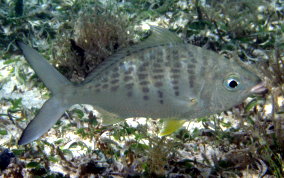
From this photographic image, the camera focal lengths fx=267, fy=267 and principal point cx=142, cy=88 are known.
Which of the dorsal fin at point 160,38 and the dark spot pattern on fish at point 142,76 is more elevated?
the dorsal fin at point 160,38

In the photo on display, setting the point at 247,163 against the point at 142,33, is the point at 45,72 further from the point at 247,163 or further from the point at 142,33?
the point at 142,33

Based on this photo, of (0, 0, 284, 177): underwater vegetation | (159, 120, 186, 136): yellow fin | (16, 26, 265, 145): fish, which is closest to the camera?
(16, 26, 265, 145): fish

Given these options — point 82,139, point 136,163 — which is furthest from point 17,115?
point 136,163

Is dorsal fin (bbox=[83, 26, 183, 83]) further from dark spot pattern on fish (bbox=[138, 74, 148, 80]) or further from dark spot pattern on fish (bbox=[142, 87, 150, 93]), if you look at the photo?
dark spot pattern on fish (bbox=[142, 87, 150, 93])

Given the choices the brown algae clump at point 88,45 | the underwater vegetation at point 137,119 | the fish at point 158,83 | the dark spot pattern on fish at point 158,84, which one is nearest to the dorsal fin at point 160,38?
the fish at point 158,83

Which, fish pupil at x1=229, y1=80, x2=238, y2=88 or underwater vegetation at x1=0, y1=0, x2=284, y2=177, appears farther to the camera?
underwater vegetation at x1=0, y1=0, x2=284, y2=177

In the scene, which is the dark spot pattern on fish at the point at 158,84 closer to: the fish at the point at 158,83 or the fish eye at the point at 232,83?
the fish at the point at 158,83

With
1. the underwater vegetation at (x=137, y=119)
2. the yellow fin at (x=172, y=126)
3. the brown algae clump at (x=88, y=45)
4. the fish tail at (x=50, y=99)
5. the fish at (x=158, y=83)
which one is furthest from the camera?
the brown algae clump at (x=88, y=45)

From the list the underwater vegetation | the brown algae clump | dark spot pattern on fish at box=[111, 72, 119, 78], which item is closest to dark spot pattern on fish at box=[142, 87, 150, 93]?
dark spot pattern on fish at box=[111, 72, 119, 78]
